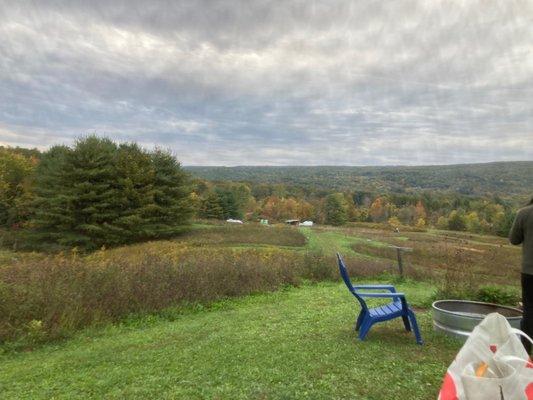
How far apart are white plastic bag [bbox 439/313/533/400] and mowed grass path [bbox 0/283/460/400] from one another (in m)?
1.66

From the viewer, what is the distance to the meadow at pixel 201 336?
4098 mm

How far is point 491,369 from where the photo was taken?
221cm

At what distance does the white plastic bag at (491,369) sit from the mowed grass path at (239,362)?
1.66 m

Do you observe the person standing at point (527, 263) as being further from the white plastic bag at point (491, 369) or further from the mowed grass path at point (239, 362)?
the white plastic bag at point (491, 369)

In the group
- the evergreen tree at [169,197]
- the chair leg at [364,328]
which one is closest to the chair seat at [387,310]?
the chair leg at [364,328]

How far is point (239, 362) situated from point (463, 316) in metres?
3.06

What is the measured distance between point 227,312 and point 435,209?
382 feet

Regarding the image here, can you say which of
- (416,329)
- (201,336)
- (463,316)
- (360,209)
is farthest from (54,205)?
(360,209)

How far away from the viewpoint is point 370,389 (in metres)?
3.84

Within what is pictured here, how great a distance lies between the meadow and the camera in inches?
161

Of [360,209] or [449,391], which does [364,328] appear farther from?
[360,209]

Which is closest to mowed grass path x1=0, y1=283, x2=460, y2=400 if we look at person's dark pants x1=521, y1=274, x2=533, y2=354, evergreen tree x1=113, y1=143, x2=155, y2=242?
person's dark pants x1=521, y1=274, x2=533, y2=354

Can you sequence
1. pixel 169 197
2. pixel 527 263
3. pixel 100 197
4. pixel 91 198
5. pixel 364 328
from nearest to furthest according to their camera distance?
pixel 527 263, pixel 364 328, pixel 91 198, pixel 100 197, pixel 169 197

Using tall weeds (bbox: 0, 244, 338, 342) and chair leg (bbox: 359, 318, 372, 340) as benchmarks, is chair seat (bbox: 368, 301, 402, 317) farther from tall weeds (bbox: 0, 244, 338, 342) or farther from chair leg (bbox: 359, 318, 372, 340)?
tall weeds (bbox: 0, 244, 338, 342)
